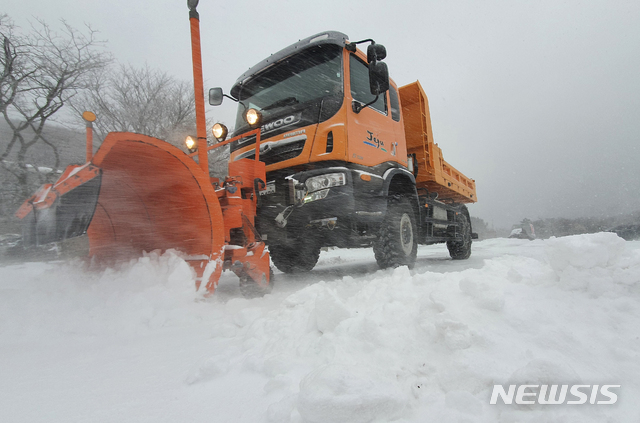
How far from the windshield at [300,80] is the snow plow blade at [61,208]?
95.8 inches

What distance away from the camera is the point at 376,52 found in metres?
3.64

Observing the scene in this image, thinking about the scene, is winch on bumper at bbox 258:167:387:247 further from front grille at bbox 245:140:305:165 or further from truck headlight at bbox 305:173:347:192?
front grille at bbox 245:140:305:165

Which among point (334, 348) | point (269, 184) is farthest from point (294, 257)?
point (334, 348)

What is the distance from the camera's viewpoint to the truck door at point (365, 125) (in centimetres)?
380

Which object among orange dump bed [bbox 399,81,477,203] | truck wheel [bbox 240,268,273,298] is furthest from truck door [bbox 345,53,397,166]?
truck wheel [bbox 240,268,273,298]

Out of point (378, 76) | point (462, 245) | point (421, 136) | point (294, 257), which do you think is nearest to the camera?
point (378, 76)

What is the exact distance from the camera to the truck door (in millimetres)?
3803

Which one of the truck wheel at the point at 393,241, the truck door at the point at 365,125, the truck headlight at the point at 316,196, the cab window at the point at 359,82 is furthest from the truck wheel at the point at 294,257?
the cab window at the point at 359,82

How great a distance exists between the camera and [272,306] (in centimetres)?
273

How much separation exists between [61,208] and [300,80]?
296 centimetres

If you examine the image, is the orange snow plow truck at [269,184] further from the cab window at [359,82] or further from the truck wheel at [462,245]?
the truck wheel at [462,245]

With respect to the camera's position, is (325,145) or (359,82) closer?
(325,145)

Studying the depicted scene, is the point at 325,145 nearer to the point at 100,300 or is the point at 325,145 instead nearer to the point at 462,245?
the point at 100,300

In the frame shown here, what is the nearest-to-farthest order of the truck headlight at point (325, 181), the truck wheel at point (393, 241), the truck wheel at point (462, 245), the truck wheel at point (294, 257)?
the truck headlight at point (325, 181) < the truck wheel at point (393, 241) < the truck wheel at point (294, 257) < the truck wheel at point (462, 245)
